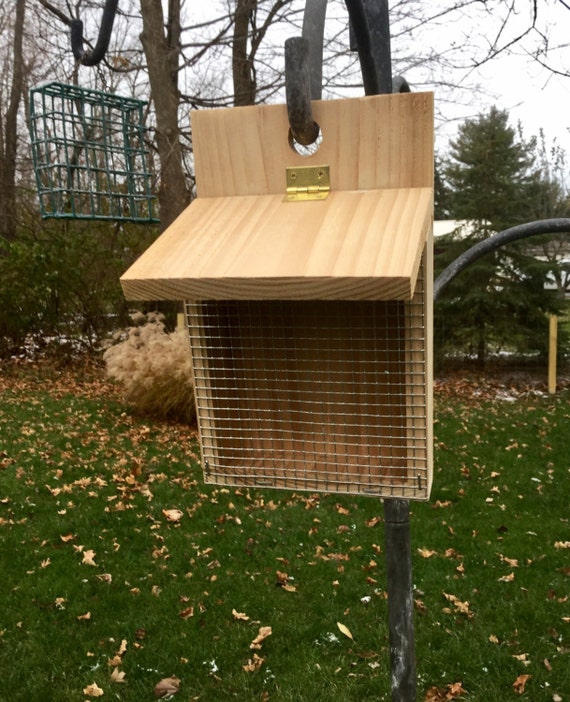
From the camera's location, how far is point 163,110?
791 cm

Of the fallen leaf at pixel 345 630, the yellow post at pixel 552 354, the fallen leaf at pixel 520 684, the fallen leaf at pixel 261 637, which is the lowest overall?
the yellow post at pixel 552 354

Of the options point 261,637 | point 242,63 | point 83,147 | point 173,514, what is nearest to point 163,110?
point 242,63

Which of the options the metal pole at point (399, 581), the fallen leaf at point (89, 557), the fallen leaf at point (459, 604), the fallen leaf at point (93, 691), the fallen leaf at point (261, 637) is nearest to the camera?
the metal pole at point (399, 581)

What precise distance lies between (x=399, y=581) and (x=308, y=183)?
2.87 feet

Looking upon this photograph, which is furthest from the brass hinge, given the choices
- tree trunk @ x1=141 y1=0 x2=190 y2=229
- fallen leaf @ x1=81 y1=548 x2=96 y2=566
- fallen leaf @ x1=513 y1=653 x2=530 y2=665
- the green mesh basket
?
tree trunk @ x1=141 y1=0 x2=190 y2=229

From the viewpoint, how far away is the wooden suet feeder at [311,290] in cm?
114

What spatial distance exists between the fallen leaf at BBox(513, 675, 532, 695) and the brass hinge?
250cm

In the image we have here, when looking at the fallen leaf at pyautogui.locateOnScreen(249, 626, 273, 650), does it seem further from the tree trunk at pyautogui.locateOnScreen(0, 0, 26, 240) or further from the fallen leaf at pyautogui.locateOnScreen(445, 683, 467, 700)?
the tree trunk at pyautogui.locateOnScreen(0, 0, 26, 240)

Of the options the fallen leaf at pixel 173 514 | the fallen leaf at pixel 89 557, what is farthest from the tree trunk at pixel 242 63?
the fallen leaf at pixel 89 557

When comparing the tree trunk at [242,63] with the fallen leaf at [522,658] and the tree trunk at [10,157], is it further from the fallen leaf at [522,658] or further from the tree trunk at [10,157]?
the fallen leaf at [522,658]

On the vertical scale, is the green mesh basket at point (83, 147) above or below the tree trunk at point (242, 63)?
below

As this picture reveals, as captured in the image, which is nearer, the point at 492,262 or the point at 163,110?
the point at 163,110

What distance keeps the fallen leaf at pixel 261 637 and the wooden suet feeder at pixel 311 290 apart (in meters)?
1.84

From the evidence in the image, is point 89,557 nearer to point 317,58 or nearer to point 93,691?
point 93,691
